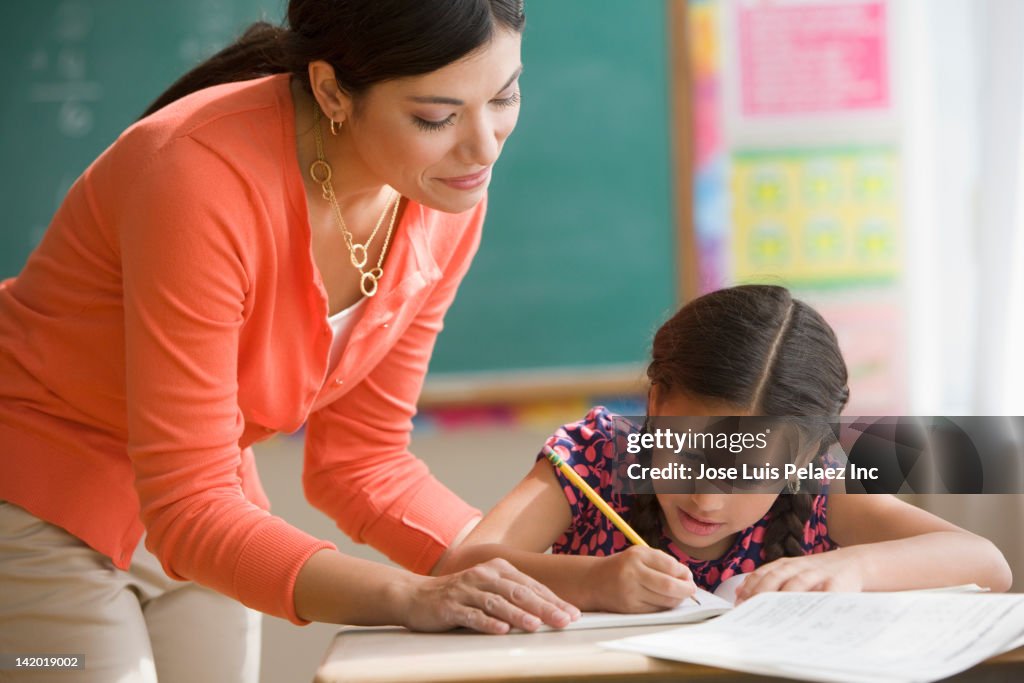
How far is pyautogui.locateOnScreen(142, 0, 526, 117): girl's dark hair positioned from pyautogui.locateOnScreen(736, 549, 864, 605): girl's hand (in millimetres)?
538

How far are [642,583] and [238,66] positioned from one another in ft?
2.46

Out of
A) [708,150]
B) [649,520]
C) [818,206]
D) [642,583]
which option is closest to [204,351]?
[642,583]

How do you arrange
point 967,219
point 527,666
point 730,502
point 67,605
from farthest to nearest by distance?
point 967,219
point 730,502
point 67,605
point 527,666

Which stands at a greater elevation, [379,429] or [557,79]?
[557,79]

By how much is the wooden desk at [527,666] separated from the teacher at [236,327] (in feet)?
0.26

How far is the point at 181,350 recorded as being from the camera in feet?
3.30

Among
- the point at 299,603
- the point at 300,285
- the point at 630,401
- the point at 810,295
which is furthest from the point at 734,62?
the point at 299,603

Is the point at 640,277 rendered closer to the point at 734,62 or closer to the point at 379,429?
the point at 734,62

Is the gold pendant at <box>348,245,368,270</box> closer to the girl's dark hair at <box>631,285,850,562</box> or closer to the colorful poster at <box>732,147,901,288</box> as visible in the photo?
the girl's dark hair at <box>631,285,850,562</box>

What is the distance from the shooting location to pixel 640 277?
2365mm

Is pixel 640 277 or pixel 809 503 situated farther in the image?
pixel 640 277

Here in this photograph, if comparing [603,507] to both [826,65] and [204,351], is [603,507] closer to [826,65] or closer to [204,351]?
[204,351]

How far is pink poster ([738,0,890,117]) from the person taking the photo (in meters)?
2.34

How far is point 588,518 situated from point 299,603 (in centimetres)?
48
